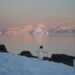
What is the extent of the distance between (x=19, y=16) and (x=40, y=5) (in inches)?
21.6

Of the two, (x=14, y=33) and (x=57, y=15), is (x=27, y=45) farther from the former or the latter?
(x=57, y=15)

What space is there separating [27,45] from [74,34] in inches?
45.6

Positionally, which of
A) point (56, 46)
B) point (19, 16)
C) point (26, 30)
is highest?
point (19, 16)

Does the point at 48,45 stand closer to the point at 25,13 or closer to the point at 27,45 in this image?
the point at 27,45

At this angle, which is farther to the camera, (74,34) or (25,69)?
(74,34)

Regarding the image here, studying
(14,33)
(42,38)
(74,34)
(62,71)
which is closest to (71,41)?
(74,34)

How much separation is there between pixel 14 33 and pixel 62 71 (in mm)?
3937

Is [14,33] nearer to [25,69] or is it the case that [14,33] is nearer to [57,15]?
[57,15]

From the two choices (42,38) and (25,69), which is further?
(42,38)

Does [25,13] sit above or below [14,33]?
above

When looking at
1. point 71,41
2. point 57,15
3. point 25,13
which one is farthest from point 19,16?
point 71,41

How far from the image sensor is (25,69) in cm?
132

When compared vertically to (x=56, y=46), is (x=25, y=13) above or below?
above

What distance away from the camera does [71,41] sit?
16.9ft
